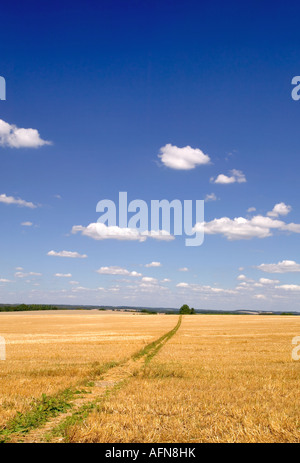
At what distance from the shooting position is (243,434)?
29.1ft

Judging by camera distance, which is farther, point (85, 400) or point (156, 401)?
point (85, 400)

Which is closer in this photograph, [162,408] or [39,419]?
[39,419]

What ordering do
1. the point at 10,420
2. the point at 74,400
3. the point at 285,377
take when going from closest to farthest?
the point at 10,420
the point at 74,400
the point at 285,377

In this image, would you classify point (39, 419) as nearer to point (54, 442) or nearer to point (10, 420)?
point (10, 420)

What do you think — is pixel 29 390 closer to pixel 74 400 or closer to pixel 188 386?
pixel 74 400

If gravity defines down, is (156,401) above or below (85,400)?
above

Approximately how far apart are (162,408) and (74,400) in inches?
148

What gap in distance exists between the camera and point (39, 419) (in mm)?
10555
